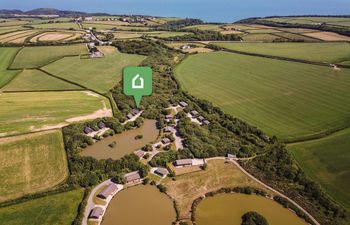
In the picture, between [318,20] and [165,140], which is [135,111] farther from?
[318,20]

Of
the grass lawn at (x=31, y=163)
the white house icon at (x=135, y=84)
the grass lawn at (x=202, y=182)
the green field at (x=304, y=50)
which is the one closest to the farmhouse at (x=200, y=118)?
the white house icon at (x=135, y=84)

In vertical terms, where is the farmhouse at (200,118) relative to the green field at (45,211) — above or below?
above

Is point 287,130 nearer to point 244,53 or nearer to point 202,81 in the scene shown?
point 202,81

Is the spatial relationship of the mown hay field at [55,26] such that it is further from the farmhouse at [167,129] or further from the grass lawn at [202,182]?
the grass lawn at [202,182]

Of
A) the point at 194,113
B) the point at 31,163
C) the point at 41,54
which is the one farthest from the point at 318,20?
the point at 31,163

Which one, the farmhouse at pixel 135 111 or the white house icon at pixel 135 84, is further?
the farmhouse at pixel 135 111

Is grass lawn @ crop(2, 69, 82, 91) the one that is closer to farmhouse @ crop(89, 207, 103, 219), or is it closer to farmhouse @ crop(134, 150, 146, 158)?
farmhouse @ crop(134, 150, 146, 158)
